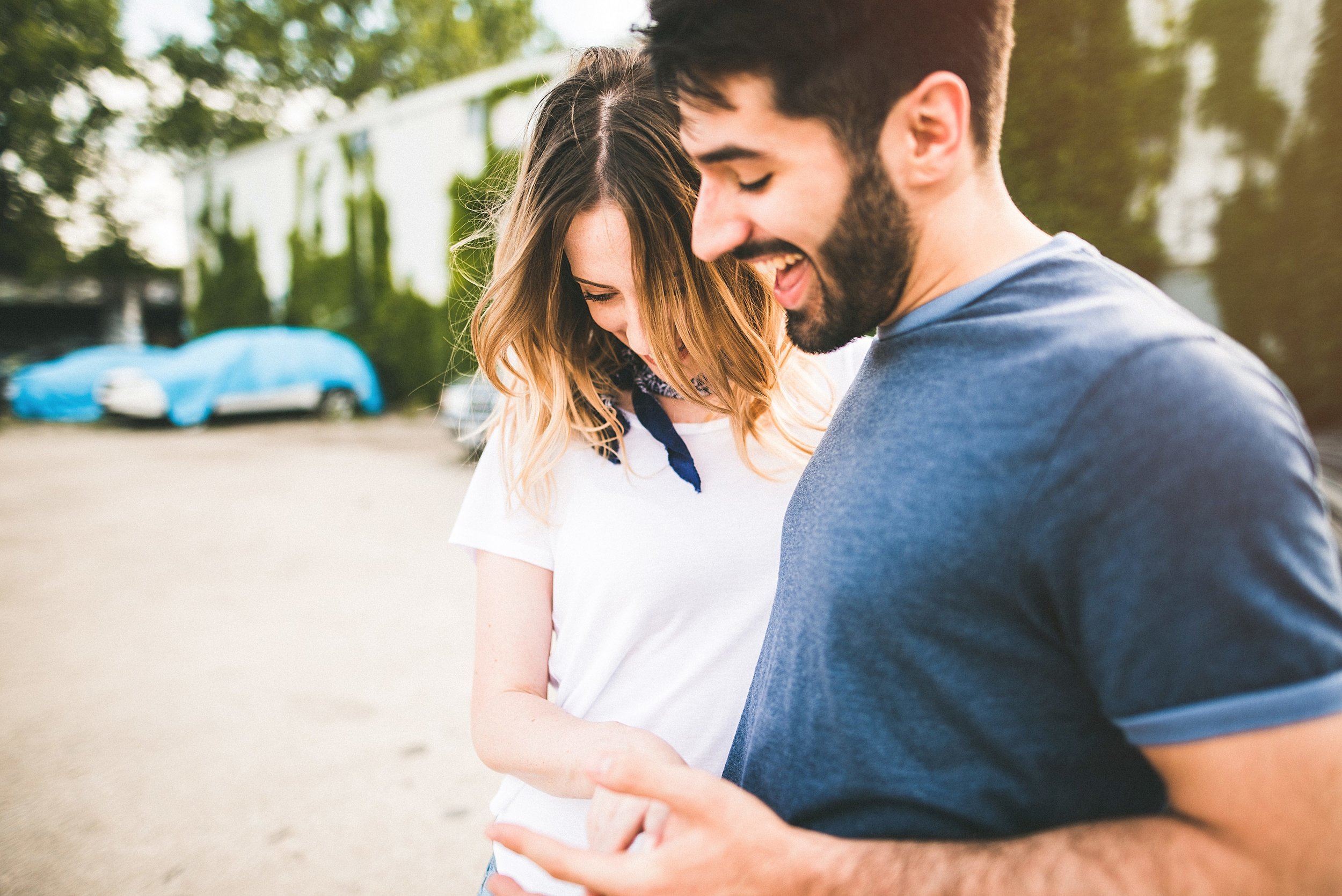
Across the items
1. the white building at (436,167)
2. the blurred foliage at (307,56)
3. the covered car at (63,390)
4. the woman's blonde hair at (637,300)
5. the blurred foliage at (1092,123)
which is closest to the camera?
the woman's blonde hair at (637,300)

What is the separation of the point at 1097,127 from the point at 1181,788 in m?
10.1

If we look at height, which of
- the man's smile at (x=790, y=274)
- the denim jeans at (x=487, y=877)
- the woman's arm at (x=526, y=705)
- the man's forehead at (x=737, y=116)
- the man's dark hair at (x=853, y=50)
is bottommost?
the denim jeans at (x=487, y=877)

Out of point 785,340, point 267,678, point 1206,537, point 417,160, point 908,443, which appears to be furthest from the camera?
point 417,160

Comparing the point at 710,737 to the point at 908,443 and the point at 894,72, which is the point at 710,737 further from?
the point at 894,72

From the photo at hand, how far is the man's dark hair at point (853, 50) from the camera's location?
2.95ft

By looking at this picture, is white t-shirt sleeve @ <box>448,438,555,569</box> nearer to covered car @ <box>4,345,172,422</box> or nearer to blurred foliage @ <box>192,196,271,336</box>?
covered car @ <box>4,345,172,422</box>

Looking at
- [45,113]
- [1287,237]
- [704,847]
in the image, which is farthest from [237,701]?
[45,113]

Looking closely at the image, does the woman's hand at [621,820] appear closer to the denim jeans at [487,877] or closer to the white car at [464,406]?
the denim jeans at [487,877]

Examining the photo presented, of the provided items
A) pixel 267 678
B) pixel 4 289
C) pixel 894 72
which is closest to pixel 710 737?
pixel 894 72

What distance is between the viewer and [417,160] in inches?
746

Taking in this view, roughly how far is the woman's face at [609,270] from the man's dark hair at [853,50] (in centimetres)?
55

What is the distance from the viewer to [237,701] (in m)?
4.43

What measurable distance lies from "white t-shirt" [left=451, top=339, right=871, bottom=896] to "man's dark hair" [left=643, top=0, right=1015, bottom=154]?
2.39ft

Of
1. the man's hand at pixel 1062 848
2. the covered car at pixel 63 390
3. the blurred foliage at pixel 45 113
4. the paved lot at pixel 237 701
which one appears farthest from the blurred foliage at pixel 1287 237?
the blurred foliage at pixel 45 113
